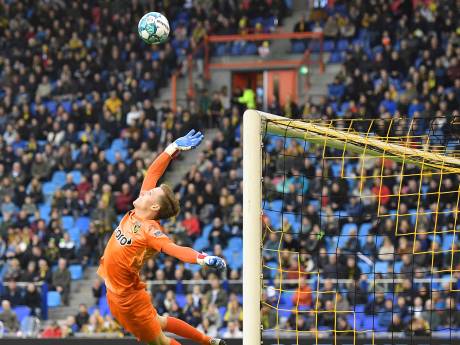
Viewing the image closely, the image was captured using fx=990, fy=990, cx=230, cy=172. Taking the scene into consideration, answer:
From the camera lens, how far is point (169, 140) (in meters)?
22.2

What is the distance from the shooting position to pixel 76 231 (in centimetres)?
2041

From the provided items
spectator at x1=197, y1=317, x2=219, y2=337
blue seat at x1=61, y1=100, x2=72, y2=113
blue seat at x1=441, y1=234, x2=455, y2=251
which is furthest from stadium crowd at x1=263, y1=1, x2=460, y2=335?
blue seat at x1=61, y1=100, x2=72, y2=113

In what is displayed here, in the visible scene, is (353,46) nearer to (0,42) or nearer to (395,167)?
(395,167)

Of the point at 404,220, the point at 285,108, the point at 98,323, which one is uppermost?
the point at 285,108

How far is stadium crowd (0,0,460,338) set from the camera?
17016 millimetres

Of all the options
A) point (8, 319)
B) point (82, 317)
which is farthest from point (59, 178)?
point (82, 317)

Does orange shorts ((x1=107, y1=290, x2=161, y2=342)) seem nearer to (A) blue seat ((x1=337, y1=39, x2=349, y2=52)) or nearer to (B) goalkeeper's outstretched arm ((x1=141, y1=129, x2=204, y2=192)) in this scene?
(B) goalkeeper's outstretched arm ((x1=141, y1=129, x2=204, y2=192))

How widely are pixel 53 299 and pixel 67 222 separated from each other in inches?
89.3

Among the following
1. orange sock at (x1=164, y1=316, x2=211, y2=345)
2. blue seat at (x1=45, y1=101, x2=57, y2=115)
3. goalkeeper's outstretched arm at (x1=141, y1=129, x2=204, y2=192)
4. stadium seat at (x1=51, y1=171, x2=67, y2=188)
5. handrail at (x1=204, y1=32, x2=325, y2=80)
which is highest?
handrail at (x1=204, y1=32, x2=325, y2=80)

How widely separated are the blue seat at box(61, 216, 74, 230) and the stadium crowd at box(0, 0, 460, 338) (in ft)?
0.10

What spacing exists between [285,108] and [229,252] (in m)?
4.51

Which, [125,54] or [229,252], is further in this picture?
[125,54]

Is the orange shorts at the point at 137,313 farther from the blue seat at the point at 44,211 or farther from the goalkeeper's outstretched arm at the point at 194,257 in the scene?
the blue seat at the point at 44,211

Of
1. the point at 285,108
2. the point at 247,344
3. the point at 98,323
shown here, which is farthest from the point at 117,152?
the point at 247,344
